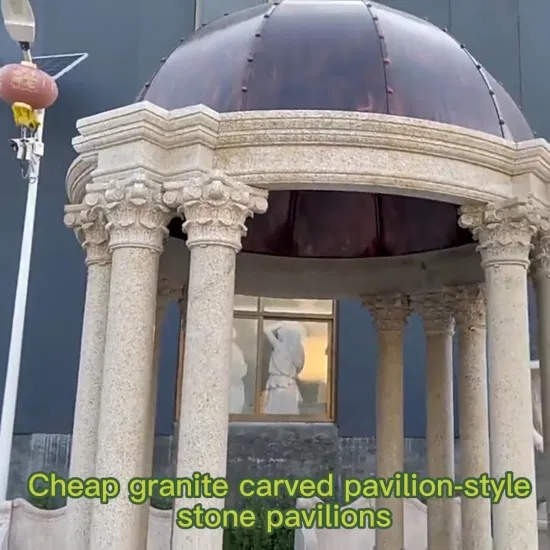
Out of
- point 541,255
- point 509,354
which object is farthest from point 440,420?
point 509,354

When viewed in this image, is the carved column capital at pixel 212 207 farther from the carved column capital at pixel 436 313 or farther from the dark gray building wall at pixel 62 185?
the dark gray building wall at pixel 62 185

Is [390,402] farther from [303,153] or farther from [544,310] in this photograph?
[303,153]

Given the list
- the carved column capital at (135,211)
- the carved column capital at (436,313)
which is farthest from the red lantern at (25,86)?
the carved column capital at (436,313)

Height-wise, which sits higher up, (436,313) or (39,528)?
(436,313)

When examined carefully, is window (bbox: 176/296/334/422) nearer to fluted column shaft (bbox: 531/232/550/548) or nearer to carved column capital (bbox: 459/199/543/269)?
fluted column shaft (bbox: 531/232/550/548)

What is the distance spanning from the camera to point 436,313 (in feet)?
35.5

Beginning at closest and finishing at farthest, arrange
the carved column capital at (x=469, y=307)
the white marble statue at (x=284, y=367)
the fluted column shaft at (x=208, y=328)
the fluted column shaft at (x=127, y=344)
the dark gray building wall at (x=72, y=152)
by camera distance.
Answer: the fluted column shaft at (x=208, y=328) → the fluted column shaft at (x=127, y=344) → the carved column capital at (x=469, y=307) → the dark gray building wall at (x=72, y=152) → the white marble statue at (x=284, y=367)

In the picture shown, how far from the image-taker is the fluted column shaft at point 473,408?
9.80 meters

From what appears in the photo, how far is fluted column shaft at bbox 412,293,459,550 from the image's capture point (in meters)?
10.4

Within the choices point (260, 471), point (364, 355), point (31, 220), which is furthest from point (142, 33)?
point (260, 471)

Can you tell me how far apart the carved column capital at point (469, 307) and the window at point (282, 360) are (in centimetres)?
797

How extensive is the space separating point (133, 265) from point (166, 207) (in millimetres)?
593

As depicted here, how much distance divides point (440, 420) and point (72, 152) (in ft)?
40.7

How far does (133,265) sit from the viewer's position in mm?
6531
